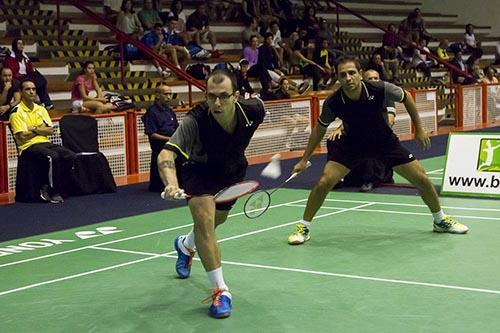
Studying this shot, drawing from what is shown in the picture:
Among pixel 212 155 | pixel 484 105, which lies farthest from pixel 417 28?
pixel 212 155

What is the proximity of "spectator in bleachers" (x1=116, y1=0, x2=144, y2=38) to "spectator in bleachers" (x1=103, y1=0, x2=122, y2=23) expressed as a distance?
62 cm

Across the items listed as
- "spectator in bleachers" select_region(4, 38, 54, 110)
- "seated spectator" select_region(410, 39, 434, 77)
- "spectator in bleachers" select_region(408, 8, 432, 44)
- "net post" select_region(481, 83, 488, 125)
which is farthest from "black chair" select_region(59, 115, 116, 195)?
"spectator in bleachers" select_region(408, 8, 432, 44)

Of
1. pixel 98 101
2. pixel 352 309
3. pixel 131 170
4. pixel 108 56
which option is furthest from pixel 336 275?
pixel 108 56

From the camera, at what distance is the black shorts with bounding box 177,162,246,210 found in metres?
6.62

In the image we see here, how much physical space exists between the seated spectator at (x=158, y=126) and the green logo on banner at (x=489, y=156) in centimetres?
439

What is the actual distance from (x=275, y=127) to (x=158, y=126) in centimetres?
419

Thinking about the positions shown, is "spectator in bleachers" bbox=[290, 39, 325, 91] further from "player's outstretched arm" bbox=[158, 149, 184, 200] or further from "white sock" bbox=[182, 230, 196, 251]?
"player's outstretched arm" bbox=[158, 149, 184, 200]

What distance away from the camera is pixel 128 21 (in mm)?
20172

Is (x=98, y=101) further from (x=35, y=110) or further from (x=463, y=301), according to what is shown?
(x=463, y=301)

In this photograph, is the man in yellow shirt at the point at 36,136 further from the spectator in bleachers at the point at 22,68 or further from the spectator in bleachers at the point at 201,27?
the spectator in bleachers at the point at 201,27

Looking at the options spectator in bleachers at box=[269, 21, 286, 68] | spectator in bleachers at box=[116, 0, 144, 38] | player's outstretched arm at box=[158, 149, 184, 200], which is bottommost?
player's outstretched arm at box=[158, 149, 184, 200]

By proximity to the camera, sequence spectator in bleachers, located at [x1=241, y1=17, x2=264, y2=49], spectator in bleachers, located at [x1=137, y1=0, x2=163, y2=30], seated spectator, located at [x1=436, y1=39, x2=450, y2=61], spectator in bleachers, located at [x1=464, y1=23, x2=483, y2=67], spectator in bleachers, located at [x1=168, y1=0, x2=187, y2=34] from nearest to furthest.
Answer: spectator in bleachers, located at [x1=137, y1=0, x2=163, y2=30]
spectator in bleachers, located at [x1=168, y1=0, x2=187, y2=34]
spectator in bleachers, located at [x1=241, y1=17, x2=264, y2=49]
seated spectator, located at [x1=436, y1=39, x2=450, y2=61]
spectator in bleachers, located at [x1=464, y1=23, x2=483, y2=67]

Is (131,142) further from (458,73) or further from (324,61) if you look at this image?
(458,73)

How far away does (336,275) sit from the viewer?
7.41 meters
